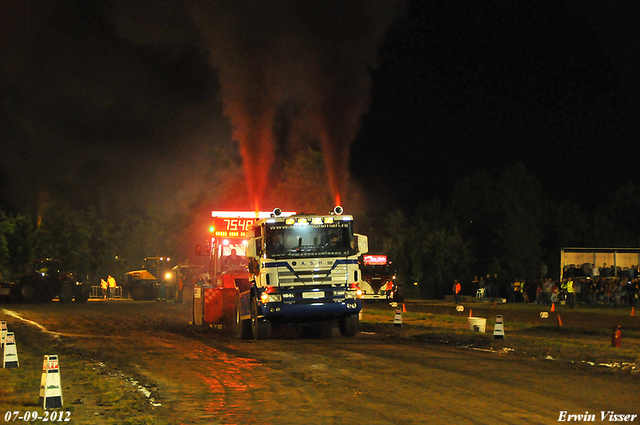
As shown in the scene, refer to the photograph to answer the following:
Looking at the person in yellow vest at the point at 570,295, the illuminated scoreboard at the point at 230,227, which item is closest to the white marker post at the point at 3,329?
the illuminated scoreboard at the point at 230,227

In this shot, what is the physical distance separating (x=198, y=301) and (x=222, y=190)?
40.9 meters

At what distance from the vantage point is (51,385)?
31.8 feet

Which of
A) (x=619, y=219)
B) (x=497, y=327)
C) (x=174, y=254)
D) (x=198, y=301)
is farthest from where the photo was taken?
(x=619, y=219)

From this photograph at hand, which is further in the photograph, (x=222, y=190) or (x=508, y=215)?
(x=508, y=215)

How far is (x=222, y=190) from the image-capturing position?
64875 millimetres

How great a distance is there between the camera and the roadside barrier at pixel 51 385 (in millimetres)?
9516

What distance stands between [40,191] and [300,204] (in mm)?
33411

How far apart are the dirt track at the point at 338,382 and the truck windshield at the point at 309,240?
86.5 inches

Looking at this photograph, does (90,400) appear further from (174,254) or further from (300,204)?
(174,254)

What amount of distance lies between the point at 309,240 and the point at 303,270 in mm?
763

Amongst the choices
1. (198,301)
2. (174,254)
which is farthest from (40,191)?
(198,301)

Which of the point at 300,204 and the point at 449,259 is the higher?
the point at 300,204

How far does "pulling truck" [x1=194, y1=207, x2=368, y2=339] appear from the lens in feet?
63.2

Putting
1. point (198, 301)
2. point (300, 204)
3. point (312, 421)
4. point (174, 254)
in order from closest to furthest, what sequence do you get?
point (312, 421), point (198, 301), point (300, 204), point (174, 254)
